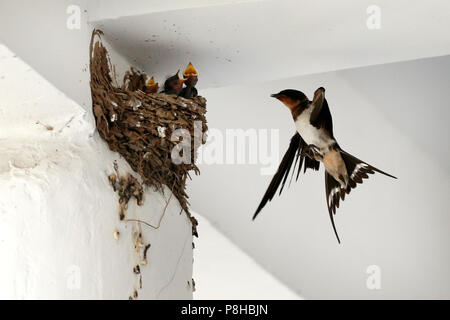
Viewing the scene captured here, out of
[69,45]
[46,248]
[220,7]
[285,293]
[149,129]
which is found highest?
[220,7]

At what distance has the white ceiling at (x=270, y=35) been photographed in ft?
4.57

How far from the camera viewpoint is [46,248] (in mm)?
1199

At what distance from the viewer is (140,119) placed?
1545 millimetres

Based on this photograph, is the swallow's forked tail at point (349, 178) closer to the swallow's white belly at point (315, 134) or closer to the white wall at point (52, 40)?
the swallow's white belly at point (315, 134)

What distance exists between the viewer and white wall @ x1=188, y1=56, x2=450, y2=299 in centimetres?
214

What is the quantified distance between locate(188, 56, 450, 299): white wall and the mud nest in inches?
20.7

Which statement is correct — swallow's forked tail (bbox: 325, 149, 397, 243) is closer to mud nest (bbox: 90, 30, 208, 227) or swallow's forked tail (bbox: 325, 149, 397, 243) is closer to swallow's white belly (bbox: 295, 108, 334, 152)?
swallow's white belly (bbox: 295, 108, 334, 152)

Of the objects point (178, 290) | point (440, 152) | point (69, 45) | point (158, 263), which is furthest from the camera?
point (440, 152)

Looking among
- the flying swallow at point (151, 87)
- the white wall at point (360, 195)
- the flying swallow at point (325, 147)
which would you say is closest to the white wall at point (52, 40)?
the flying swallow at point (151, 87)

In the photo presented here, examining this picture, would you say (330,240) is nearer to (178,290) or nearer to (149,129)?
(178,290)

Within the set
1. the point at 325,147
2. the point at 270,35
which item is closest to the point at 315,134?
the point at 325,147

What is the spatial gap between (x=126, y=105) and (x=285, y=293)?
1.59 m

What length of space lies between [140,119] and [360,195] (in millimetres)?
1181
